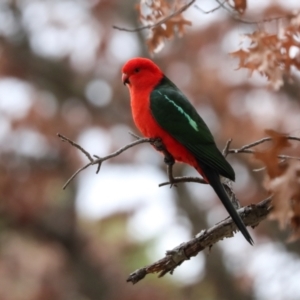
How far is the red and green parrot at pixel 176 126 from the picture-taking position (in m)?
3.33

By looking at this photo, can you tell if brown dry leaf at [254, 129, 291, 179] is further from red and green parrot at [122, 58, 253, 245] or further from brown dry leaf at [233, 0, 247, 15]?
brown dry leaf at [233, 0, 247, 15]

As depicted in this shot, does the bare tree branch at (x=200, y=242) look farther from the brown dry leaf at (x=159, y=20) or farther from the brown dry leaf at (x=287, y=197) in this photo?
the brown dry leaf at (x=159, y=20)

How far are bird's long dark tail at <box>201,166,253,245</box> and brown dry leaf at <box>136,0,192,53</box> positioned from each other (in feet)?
2.88

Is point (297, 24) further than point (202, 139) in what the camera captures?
No

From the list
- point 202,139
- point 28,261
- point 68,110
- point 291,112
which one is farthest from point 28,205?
point 202,139

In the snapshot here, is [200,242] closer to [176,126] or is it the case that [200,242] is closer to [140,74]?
[176,126]

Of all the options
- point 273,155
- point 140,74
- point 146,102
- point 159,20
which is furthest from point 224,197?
point 140,74

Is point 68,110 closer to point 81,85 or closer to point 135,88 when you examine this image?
point 81,85

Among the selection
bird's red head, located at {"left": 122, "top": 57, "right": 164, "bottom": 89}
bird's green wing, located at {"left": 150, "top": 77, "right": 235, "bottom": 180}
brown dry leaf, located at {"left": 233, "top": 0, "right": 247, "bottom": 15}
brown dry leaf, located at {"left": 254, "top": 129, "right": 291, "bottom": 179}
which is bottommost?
bird's green wing, located at {"left": 150, "top": 77, "right": 235, "bottom": 180}

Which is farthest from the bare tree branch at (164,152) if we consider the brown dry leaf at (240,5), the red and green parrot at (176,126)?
the brown dry leaf at (240,5)

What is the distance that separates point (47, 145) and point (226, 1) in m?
6.59

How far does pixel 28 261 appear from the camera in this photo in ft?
32.0

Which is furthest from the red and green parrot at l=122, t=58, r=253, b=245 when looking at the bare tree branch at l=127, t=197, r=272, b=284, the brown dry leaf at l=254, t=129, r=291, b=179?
the brown dry leaf at l=254, t=129, r=291, b=179

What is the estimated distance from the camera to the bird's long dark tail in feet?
9.33
